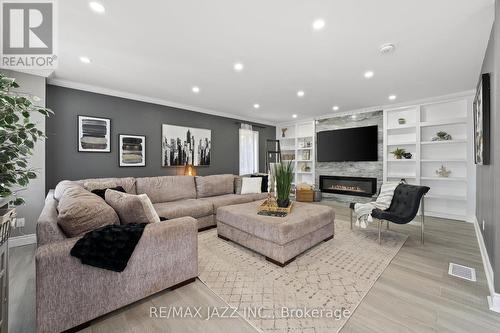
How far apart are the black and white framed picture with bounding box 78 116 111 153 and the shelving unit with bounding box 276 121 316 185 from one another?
17.2 ft

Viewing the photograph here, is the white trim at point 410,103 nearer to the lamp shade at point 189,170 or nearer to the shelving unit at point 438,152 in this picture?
the shelving unit at point 438,152

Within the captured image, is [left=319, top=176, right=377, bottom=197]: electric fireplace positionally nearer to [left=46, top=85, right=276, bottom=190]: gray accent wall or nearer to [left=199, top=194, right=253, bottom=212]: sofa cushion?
[left=199, top=194, right=253, bottom=212]: sofa cushion

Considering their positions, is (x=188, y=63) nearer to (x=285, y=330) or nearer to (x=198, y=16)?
(x=198, y=16)

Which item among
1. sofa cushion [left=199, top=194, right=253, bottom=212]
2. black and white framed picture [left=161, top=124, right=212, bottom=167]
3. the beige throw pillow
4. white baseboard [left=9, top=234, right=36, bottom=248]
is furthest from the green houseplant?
black and white framed picture [left=161, top=124, right=212, bottom=167]

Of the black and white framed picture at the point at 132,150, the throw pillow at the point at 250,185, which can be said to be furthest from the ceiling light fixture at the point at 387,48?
the black and white framed picture at the point at 132,150

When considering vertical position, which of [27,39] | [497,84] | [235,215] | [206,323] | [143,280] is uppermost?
[27,39]

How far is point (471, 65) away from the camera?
3.00m

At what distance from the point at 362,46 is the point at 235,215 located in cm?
266

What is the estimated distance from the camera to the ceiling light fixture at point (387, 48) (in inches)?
96.9

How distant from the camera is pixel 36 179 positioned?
3.15 meters

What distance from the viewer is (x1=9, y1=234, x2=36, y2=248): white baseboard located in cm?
301

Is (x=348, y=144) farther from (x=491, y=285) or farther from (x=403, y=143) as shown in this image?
(x=491, y=285)

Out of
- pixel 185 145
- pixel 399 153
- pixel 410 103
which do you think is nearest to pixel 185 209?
pixel 185 145

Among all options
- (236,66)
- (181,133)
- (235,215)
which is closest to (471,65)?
(236,66)
